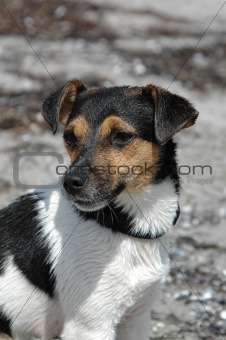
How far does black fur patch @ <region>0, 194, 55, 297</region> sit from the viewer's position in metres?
5.36

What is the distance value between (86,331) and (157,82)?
7565mm

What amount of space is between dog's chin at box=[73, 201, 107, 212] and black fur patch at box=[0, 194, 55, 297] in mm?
524

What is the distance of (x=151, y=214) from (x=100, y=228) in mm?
401

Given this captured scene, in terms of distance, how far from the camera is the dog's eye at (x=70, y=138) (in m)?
5.30

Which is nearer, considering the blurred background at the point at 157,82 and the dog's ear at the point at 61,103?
the dog's ear at the point at 61,103

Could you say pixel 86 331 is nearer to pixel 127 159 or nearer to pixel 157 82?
pixel 127 159

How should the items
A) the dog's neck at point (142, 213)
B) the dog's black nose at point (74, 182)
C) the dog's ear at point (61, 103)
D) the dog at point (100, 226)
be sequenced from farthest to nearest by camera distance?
the dog's ear at point (61, 103) < the dog's neck at point (142, 213) < the dog at point (100, 226) < the dog's black nose at point (74, 182)

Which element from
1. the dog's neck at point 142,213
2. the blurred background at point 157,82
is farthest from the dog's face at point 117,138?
the blurred background at point 157,82

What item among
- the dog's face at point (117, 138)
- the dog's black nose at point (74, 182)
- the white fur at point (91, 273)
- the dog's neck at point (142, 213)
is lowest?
the white fur at point (91, 273)

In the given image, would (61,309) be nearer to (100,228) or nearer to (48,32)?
(100,228)

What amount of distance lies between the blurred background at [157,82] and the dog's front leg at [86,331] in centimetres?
145

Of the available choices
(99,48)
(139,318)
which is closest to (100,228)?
(139,318)

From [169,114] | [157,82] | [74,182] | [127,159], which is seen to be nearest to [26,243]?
[74,182]

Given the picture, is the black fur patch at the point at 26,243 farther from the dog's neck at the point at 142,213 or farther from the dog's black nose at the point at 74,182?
the dog's black nose at the point at 74,182
